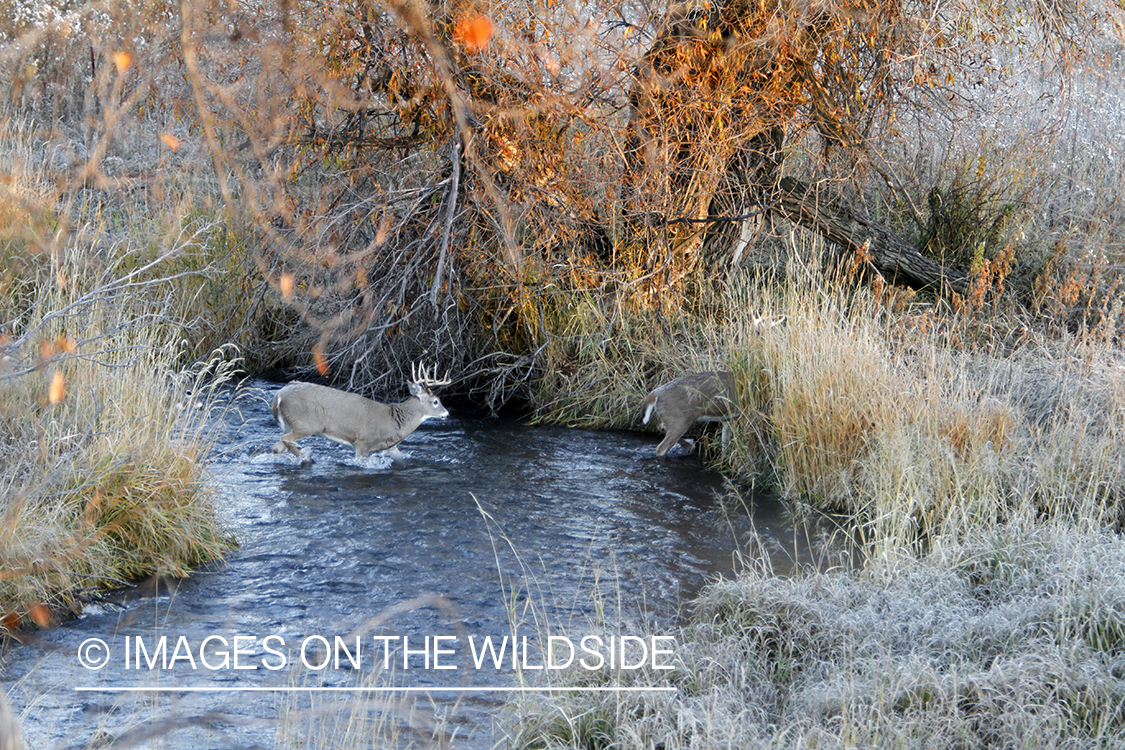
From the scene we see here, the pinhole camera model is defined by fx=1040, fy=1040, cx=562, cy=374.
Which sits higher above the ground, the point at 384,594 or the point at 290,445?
the point at 290,445

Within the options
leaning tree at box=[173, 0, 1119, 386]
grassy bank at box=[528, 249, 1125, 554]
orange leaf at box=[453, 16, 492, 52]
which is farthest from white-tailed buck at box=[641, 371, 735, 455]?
orange leaf at box=[453, 16, 492, 52]

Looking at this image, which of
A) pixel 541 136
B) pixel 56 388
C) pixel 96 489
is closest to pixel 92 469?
pixel 96 489

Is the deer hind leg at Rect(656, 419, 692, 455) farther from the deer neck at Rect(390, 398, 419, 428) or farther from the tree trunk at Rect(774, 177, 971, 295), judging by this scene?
the tree trunk at Rect(774, 177, 971, 295)

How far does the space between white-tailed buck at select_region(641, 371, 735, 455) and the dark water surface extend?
0.35 m

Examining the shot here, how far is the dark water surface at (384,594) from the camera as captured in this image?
4.17 metres

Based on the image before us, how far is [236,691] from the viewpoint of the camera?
438 cm

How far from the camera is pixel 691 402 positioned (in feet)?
27.2

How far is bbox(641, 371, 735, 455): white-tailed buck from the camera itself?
823 cm

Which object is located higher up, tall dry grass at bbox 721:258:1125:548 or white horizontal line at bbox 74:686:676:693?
tall dry grass at bbox 721:258:1125:548

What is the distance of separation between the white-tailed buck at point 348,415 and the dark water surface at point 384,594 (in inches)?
6.8

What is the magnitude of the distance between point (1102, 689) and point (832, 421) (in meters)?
3.50

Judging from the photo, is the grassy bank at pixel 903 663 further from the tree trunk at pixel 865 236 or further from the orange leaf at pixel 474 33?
the tree trunk at pixel 865 236

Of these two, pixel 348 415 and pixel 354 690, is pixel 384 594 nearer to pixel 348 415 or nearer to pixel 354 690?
pixel 354 690

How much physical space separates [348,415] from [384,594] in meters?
3.11
